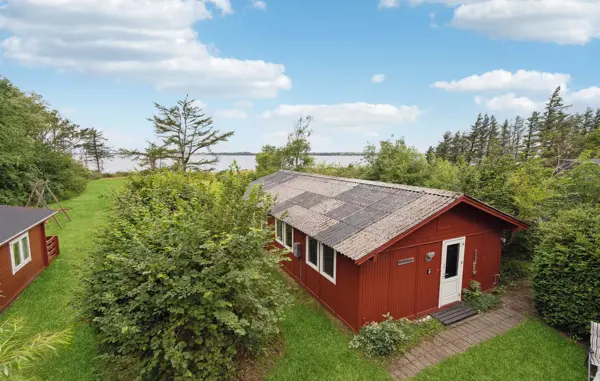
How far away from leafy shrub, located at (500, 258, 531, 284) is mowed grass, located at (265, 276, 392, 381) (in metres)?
6.91

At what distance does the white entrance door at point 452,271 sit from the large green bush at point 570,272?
195 centimetres

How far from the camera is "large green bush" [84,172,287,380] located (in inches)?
211

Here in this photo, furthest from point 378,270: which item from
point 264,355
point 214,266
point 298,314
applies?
point 214,266

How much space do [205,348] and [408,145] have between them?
20.1m

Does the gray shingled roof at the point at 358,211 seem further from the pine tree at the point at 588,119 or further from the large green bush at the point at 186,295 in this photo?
the pine tree at the point at 588,119

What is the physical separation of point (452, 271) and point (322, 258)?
4.00 m

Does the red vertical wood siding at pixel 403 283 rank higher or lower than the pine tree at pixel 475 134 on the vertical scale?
lower

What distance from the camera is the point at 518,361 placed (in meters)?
6.82

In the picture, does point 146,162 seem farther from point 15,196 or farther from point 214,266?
point 214,266

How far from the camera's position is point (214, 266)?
5590 millimetres

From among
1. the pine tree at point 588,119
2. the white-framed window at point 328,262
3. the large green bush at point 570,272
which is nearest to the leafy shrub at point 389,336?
the white-framed window at point 328,262

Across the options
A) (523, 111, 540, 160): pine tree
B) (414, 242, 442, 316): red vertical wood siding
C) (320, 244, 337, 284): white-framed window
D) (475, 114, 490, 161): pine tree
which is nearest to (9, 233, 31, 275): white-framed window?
(320, 244, 337, 284): white-framed window

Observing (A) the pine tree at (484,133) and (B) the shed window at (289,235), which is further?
(A) the pine tree at (484,133)

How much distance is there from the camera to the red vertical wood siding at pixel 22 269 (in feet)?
31.0
